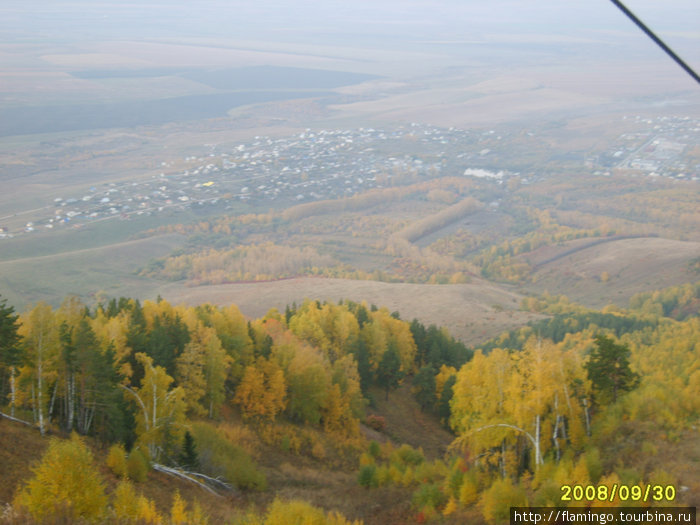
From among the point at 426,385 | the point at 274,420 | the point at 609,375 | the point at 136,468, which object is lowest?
the point at 426,385

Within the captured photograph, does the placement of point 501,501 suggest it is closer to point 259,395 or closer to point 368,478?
point 368,478

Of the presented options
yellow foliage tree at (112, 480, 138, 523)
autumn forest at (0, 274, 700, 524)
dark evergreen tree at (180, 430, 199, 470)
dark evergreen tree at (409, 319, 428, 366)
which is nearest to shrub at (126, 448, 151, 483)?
autumn forest at (0, 274, 700, 524)

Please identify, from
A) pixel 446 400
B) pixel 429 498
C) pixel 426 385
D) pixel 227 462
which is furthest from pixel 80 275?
pixel 429 498

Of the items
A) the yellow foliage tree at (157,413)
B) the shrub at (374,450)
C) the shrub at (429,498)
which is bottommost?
the shrub at (374,450)

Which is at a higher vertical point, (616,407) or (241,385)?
(616,407)

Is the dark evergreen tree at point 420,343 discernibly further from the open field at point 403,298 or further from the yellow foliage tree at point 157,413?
the yellow foliage tree at point 157,413

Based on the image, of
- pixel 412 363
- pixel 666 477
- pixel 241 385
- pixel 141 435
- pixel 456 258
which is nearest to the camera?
pixel 666 477

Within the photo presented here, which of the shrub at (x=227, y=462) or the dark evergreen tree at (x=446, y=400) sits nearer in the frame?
the shrub at (x=227, y=462)

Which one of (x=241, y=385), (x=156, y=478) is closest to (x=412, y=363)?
(x=241, y=385)

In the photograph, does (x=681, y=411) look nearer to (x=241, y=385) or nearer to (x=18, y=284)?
(x=241, y=385)

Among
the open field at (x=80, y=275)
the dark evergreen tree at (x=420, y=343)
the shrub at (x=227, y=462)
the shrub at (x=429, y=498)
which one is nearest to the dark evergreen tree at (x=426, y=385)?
the dark evergreen tree at (x=420, y=343)

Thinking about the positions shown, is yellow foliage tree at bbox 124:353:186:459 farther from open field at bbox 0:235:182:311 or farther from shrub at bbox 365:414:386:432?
open field at bbox 0:235:182:311
